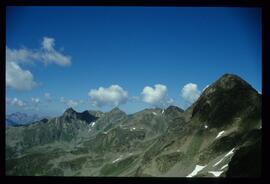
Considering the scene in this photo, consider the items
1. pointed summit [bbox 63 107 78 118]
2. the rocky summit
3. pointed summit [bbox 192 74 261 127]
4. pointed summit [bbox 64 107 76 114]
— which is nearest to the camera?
the rocky summit

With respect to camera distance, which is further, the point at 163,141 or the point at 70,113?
the point at 70,113

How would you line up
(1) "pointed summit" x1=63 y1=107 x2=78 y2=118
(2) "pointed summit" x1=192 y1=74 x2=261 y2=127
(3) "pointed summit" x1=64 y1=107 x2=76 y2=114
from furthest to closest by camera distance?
(3) "pointed summit" x1=64 y1=107 x2=76 y2=114
(1) "pointed summit" x1=63 y1=107 x2=78 y2=118
(2) "pointed summit" x1=192 y1=74 x2=261 y2=127

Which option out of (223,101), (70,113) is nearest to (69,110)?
(70,113)

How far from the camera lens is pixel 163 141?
8606cm

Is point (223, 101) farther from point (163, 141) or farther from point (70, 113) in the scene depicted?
point (70, 113)

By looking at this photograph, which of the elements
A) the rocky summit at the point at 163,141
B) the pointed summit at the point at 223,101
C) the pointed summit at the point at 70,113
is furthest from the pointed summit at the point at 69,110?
the pointed summit at the point at 223,101

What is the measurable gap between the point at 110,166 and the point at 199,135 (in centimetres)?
2402

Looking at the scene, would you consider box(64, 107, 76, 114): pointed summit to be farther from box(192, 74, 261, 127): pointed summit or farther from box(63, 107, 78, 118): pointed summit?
box(192, 74, 261, 127): pointed summit

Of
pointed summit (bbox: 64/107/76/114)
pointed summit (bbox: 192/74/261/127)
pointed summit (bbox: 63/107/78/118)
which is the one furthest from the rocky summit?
pointed summit (bbox: 64/107/76/114)

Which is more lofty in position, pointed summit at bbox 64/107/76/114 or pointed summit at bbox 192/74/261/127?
pointed summit at bbox 64/107/76/114

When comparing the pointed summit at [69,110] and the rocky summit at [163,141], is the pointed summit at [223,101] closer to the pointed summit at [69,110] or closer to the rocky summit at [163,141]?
the rocky summit at [163,141]

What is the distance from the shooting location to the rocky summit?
56594 mm
